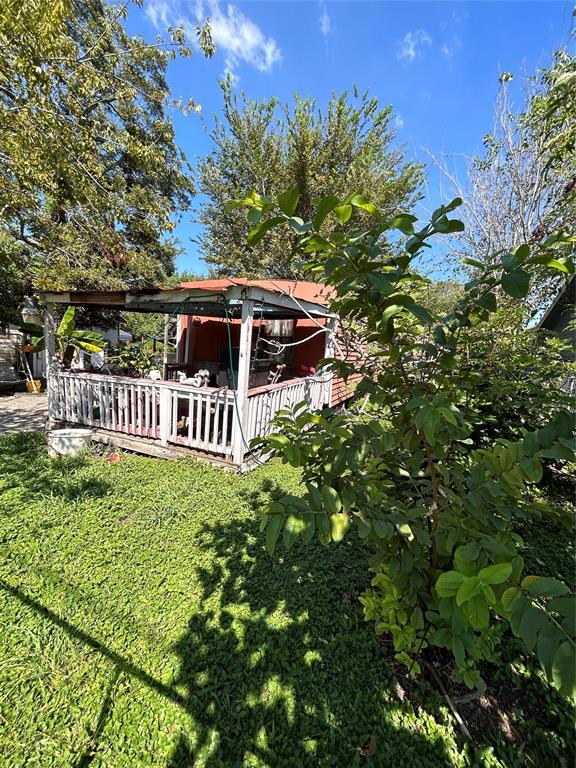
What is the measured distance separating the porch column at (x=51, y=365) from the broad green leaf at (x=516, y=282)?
6.77 m

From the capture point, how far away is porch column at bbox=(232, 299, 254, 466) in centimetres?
439

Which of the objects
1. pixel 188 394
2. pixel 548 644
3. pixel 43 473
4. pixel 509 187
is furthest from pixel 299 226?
pixel 509 187

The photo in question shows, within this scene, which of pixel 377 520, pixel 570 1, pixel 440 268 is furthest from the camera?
pixel 440 268

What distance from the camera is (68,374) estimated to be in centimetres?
578

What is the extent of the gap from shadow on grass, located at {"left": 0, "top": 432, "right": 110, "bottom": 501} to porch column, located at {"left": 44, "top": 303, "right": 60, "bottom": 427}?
82 centimetres

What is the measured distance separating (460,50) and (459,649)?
7.13 metres

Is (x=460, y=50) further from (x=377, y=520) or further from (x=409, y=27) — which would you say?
(x=377, y=520)

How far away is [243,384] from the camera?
458cm

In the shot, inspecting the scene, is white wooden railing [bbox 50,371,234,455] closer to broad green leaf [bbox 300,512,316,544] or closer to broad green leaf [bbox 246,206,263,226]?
broad green leaf [bbox 300,512,316,544]

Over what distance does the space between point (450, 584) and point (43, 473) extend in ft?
16.6

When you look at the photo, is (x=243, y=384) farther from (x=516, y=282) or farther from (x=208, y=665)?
(x=516, y=282)

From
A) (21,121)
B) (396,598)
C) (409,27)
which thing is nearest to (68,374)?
(21,121)

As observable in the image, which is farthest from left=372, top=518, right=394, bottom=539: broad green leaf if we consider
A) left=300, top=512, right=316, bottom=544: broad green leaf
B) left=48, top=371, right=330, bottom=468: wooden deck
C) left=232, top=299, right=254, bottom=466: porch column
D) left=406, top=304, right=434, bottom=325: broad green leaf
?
left=232, top=299, right=254, bottom=466: porch column

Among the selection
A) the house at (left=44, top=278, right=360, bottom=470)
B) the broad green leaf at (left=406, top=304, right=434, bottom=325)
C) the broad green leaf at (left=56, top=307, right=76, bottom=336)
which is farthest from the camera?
the broad green leaf at (left=56, top=307, right=76, bottom=336)
